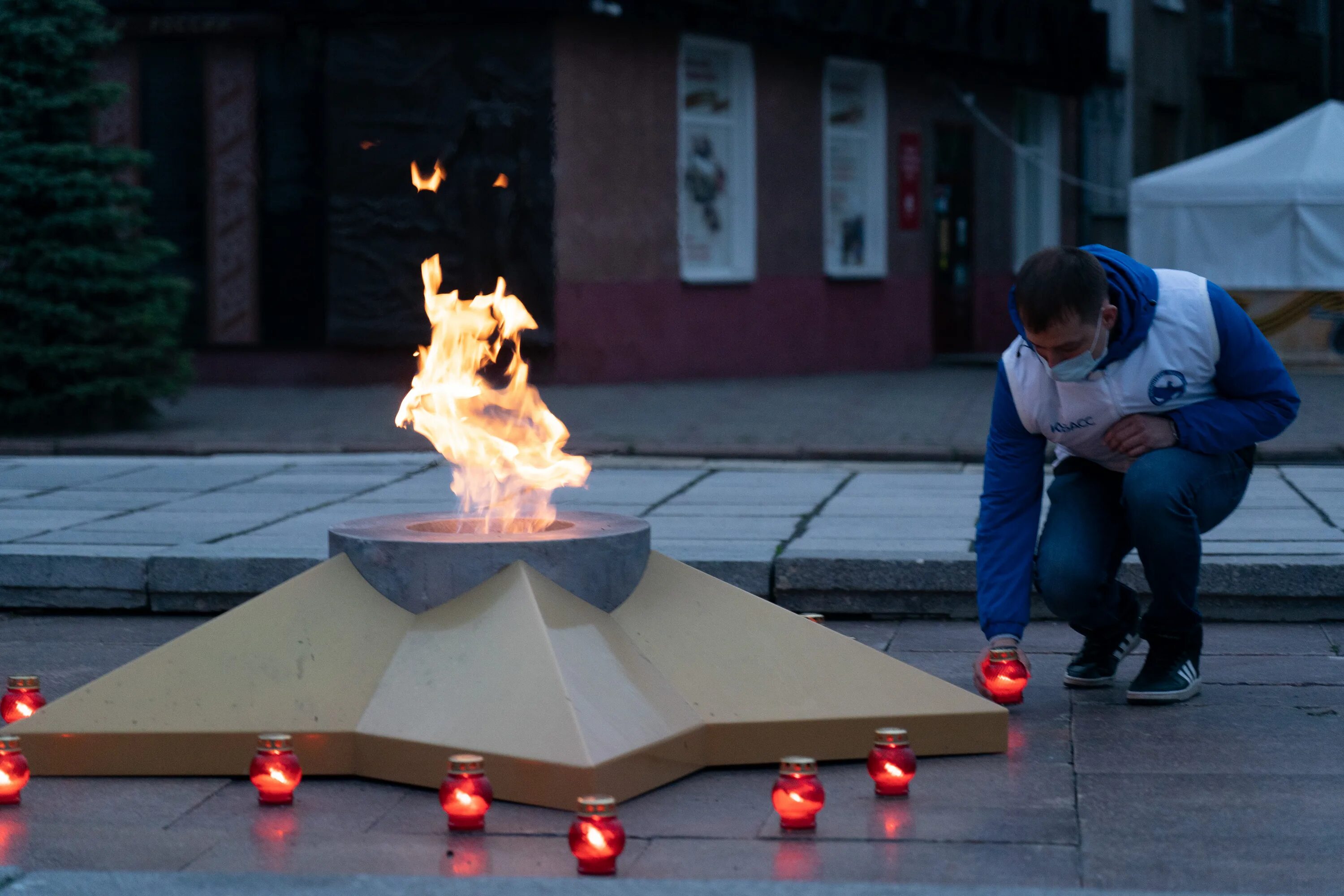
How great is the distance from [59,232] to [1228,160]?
11427 mm

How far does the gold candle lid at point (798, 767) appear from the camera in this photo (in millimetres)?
3703

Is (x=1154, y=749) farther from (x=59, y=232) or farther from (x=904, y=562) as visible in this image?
(x=59, y=232)

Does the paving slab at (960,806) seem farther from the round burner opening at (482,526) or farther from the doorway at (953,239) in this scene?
the doorway at (953,239)

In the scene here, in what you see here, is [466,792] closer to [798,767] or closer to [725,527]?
[798,767]

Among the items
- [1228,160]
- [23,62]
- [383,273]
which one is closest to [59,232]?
[23,62]

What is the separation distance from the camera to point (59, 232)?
12680 mm

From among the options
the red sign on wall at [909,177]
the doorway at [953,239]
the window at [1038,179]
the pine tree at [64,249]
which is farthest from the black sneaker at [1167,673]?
the window at [1038,179]

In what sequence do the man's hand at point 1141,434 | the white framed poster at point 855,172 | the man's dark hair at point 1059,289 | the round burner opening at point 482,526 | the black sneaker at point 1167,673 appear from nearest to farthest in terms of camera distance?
the man's dark hair at point 1059,289 < the man's hand at point 1141,434 < the round burner opening at point 482,526 < the black sneaker at point 1167,673 < the white framed poster at point 855,172

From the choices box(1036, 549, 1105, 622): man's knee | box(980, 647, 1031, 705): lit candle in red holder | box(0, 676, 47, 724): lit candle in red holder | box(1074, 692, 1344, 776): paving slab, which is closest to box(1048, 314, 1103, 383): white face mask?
box(1036, 549, 1105, 622): man's knee

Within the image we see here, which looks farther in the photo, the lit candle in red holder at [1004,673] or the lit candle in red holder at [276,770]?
the lit candle in red holder at [1004,673]

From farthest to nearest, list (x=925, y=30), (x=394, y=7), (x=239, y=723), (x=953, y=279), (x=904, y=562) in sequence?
1. (x=953, y=279)
2. (x=925, y=30)
3. (x=394, y=7)
4. (x=904, y=562)
5. (x=239, y=723)

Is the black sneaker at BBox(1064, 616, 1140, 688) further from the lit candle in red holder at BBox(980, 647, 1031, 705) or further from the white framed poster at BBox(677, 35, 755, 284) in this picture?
the white framed poster at BBox(677, 35, 755, 284)

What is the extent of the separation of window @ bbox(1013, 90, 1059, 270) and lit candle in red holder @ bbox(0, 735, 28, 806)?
21.4 m

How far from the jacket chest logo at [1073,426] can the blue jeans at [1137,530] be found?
0.58 ft
